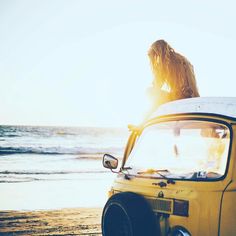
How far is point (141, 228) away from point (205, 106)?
1405mm

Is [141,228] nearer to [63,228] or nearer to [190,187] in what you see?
[190,187]

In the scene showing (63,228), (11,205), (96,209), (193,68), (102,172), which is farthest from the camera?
(102,172)

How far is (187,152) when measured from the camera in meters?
4.08

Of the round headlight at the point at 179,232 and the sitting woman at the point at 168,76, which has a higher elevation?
the sitting woman at the point at 168,76

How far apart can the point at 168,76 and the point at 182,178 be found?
2126 mm

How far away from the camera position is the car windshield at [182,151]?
3.69m

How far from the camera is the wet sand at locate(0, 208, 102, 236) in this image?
7.02m

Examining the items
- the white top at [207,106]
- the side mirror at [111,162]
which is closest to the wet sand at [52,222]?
the side mirror at [111,162]

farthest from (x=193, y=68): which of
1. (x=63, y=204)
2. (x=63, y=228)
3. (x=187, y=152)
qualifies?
(x=63, y=204)

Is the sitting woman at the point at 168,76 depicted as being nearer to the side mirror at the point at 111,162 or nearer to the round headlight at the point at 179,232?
the side mirror at the point at 111,162

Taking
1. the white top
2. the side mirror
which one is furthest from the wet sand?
the white top

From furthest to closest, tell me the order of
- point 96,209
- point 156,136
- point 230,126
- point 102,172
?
1. point 102,172
2. point 96,209
3. point 156,136
4. point 230,126

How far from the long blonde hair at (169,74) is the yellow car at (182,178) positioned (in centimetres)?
99

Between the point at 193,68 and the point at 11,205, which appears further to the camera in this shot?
the point at 11,205
